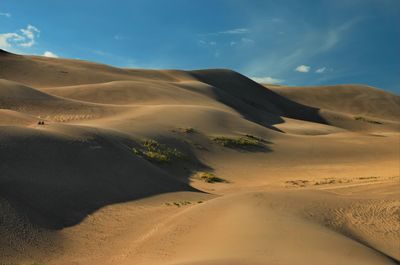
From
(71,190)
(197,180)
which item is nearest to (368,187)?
(197,180)

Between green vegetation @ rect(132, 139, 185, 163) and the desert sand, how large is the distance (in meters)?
0.07

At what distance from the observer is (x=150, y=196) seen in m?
13.4

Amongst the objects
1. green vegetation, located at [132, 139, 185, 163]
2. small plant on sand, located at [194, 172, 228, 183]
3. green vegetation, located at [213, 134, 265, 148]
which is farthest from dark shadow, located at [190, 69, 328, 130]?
small plant on sand, located at [194, 172, 228, 183]

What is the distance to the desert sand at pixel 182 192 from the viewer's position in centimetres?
852

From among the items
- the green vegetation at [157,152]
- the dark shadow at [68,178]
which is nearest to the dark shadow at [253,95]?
the green vegetation at [157,152]

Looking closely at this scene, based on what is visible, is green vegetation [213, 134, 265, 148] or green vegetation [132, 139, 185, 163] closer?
green vegetation [132, 139, 185, 163]

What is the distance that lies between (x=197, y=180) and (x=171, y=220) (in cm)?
817

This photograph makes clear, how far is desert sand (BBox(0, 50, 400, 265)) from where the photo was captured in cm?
852

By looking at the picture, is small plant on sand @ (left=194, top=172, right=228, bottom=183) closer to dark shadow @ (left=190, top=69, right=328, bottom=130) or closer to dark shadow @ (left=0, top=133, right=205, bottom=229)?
dark shadow @ (left=0, top=133, right=205, bottom=229)

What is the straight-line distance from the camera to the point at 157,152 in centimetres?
2048

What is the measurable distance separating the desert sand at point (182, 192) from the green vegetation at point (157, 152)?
0.07 metres

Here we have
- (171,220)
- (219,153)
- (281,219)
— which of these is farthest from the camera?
(219,153)

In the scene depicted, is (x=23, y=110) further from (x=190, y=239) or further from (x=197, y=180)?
(x=190, y=239)

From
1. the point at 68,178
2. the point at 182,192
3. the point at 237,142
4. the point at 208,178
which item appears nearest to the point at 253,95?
the point at 237,142
